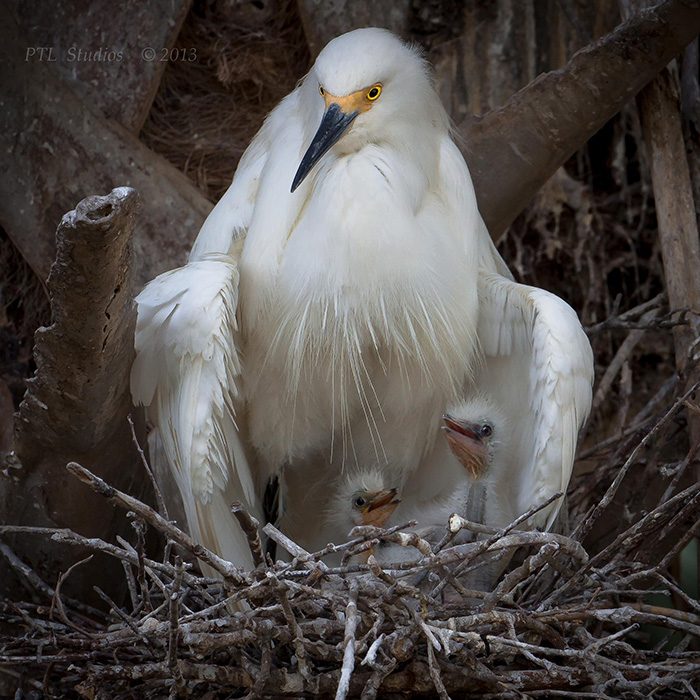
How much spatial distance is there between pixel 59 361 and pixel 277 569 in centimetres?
46

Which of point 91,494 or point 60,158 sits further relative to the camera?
point 60,158

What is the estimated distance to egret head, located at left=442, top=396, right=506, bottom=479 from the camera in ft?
7.77

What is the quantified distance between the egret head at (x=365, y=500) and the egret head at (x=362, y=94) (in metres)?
0.62

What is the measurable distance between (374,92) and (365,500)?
777 millimetres

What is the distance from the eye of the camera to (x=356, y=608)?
1717 mm

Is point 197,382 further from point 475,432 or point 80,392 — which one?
point 475,432

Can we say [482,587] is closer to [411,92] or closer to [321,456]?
[321,456]

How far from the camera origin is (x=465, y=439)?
93.1 inches

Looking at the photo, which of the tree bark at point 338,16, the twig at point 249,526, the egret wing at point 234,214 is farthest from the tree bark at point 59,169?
the twig at point 249,526

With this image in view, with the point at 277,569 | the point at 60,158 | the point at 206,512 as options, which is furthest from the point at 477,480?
the point at 60,158

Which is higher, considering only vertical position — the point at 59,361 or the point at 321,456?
the point at 59,361

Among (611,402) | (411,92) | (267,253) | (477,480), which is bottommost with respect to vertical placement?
(611,402)

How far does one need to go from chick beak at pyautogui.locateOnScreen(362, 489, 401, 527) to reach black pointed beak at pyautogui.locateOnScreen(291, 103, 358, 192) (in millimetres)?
615

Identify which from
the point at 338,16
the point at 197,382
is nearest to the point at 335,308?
the point at 197,382
